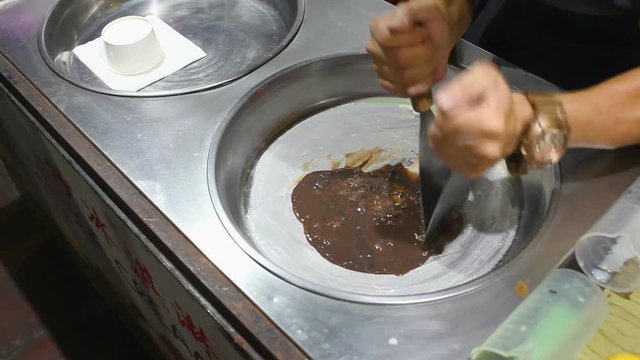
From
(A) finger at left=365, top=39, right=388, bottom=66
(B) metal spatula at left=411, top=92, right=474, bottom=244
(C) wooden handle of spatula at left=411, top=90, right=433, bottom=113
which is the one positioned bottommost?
(B) metal spatula at left=411, top=92, right=474, bottom=244

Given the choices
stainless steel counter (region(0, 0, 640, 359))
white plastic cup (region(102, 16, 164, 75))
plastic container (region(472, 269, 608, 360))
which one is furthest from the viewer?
white plastic cup (region(102, 16, 164, 75))

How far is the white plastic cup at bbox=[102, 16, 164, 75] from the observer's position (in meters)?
1.24

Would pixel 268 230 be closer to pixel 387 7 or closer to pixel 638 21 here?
pixel 387 7

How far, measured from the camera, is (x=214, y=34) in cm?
143

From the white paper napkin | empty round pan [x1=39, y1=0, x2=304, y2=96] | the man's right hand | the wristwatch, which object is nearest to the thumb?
the man's right hand

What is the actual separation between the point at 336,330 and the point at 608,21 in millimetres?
833

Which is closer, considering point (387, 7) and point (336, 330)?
point (336, 330)

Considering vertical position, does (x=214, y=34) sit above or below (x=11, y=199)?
above

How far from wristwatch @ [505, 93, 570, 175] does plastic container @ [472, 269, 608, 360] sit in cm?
16

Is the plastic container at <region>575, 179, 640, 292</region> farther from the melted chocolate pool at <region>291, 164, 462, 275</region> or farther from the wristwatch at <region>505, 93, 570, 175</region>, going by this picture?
the melted chocolate pool at <region>291, 164, 462, 275</region>

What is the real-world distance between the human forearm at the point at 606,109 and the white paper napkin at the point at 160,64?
81 centimetres

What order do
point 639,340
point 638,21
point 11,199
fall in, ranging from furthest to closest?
point 11,199 < point 638,21 < point 639,340

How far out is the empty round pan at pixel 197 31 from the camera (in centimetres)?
127

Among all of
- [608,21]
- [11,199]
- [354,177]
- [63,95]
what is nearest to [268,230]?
[354,177]
